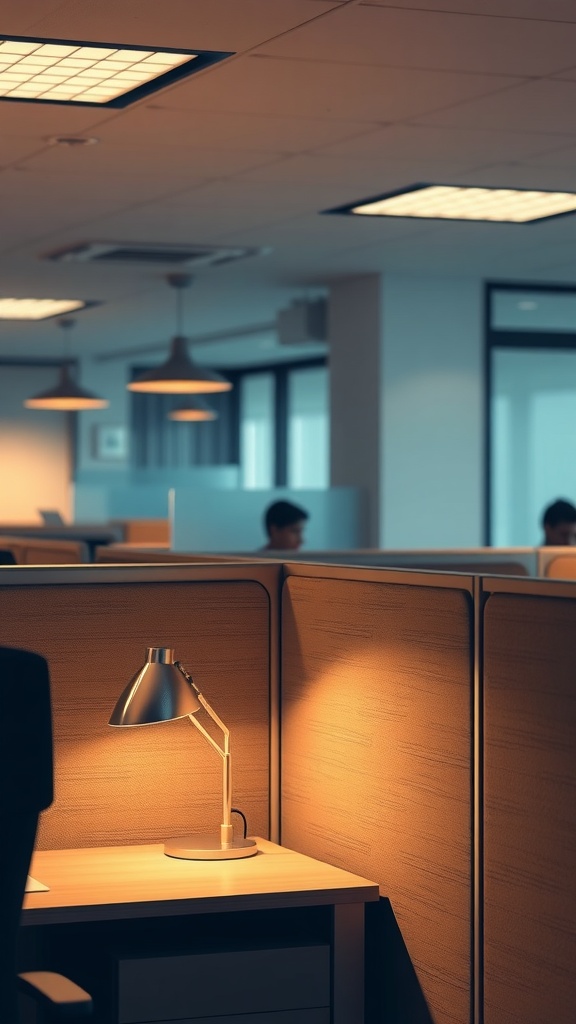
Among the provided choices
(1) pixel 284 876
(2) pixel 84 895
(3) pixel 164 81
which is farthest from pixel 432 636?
(3) pixel 164 81

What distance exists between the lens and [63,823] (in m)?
2.65

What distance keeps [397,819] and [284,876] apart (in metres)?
0.21

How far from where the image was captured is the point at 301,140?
4.73 meters

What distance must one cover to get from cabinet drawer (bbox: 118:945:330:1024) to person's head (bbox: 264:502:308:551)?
389 cm

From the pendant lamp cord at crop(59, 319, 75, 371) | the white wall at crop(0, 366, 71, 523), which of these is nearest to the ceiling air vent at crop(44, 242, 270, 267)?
the pendant lamp cord at crop(59, 319, 75, 371)

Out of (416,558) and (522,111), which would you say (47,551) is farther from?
(522,111)

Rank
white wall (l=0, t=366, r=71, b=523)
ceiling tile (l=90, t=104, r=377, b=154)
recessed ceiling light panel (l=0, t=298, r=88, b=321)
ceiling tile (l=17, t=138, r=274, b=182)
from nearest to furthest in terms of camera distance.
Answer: ceiling tile (l=90, t=104, r=377, b=154) → ceiling tile (l=17, t=138, r=274, b=182) → recessed ceiling light panel (l=0, t=298, r=88, b=321) → white wall (l=0, t=366, r=71, b=523)

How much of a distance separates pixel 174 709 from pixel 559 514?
12.9ft

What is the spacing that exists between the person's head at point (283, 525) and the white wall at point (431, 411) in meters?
1.45

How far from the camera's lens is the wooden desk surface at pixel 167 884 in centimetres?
222

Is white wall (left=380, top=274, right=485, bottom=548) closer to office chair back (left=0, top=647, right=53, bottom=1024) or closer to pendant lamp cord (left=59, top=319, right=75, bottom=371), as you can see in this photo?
pendant lamp cord (left=59, top=319, right=75, bottom=371)

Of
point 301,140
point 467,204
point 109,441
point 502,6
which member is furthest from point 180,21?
point 109,441

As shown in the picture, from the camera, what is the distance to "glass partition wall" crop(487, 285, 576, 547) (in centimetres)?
805

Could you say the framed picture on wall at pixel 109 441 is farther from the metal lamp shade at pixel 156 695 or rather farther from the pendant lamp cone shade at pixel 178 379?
the metal lamp shade at pixel 156 695
